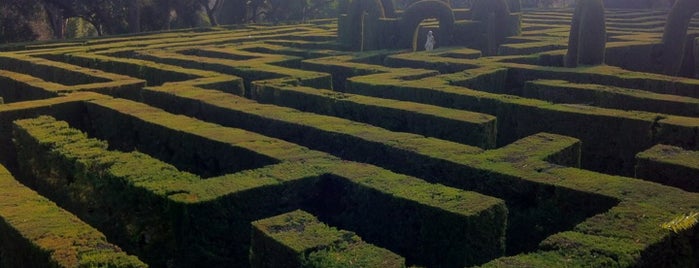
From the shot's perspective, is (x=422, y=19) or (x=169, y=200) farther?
(x=422, y=19)

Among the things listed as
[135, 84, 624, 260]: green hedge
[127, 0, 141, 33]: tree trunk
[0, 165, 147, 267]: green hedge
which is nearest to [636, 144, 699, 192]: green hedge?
[135, 84, 624, 260]: green hedge

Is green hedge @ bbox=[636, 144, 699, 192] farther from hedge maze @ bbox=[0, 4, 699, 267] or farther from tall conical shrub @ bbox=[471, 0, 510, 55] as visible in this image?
tall conical shrub @ bbox=[471, 0, 510, 55]

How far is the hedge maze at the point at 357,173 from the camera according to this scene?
22.8 ft

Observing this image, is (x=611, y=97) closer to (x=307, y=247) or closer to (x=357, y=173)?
(x=357, y=173)

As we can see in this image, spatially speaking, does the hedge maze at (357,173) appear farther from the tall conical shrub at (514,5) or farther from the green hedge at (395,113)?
the tall conical shrub at (514,5)

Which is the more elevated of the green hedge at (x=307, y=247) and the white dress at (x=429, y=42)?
the white dress at (x=429, y=42)

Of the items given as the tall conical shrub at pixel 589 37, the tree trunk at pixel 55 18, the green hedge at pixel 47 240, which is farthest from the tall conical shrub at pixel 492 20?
the tree trunk at pixel 55 18

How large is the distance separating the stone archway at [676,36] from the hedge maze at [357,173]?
4.77 meters

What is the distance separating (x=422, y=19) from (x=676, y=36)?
8.02m

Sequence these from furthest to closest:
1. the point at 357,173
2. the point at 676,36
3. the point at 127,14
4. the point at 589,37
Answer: the point at 127,14 < the point at 676,36 < the point at 589,37 < the point at 357,173

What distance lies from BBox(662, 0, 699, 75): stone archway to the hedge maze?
4767 millimetres

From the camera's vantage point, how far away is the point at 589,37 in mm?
17359

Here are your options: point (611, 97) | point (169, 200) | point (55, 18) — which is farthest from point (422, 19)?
point (55, 18)

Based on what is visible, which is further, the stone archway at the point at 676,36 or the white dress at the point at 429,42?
the white dress at the point at 429,42
